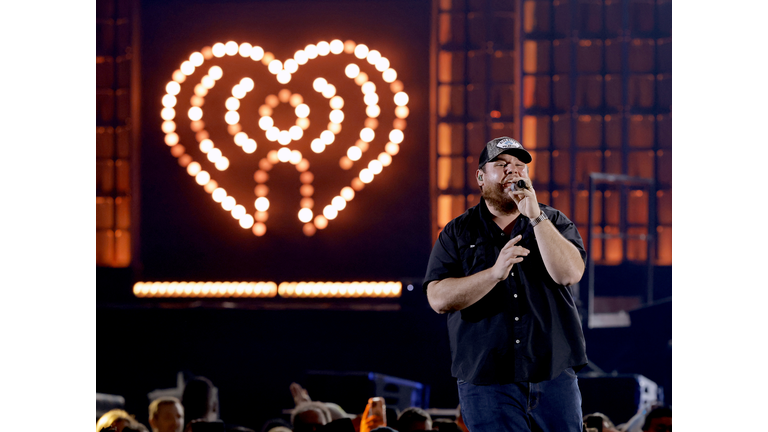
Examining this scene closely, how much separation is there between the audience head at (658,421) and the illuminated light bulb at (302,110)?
7.32 ft

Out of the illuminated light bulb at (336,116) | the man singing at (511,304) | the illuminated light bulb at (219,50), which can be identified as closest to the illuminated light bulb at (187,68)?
the illuminated light bulb at (219,50)

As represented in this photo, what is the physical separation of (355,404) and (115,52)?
2384mm

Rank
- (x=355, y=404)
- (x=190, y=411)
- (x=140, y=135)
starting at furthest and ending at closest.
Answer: (x=140, y=135), (x=355, y=404), (x=190, y=411)

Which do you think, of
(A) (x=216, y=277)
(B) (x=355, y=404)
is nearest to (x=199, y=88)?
(A) (x=216, y=277)

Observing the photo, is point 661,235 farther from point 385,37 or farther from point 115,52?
point 115,52

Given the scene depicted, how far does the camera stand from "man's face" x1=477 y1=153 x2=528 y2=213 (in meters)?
1.73

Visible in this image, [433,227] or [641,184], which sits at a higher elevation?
[641,184]

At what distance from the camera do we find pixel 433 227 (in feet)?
12.0

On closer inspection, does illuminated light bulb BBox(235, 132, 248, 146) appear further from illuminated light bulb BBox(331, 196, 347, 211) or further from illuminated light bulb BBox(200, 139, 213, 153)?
illuminated light bulb BBox(331, 196, 347, 211)

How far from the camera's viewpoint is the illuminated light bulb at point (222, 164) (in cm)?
363

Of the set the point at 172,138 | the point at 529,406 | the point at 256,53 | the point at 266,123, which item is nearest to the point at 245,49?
the point at 256,53

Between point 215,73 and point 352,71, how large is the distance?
75cm

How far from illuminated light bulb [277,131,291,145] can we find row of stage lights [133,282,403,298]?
0.78 meters

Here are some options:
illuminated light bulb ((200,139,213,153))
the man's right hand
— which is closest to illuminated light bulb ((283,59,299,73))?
illuminated light bulb ((200,139,213,153))
